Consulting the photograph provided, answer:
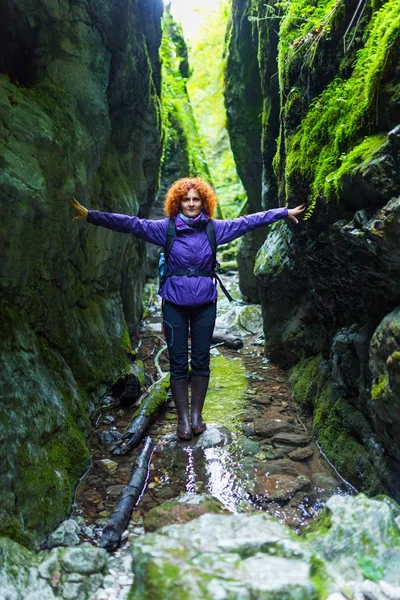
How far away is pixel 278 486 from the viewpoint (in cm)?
442

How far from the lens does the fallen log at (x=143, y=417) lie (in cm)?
531

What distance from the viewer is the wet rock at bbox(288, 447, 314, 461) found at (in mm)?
5027

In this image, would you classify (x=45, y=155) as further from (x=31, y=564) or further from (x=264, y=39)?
(x=264, y=39)

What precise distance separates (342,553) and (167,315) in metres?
3.16

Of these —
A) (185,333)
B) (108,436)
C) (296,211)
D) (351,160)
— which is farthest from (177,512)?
(296,211)

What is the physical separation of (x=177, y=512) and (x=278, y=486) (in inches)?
58.1

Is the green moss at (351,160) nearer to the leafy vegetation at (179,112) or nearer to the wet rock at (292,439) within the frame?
the wet rock at (292,439)

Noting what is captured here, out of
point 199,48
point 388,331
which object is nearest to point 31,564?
point 388,331

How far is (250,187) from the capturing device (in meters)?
14.0

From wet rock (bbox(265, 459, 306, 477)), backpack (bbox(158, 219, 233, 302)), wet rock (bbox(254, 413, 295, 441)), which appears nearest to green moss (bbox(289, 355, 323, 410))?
wet rock (bbox(254, 413, 295, 441))

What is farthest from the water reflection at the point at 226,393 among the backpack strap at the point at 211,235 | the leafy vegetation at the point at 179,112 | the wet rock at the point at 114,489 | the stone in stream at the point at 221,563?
the leafy vegetation at the point at 179,112

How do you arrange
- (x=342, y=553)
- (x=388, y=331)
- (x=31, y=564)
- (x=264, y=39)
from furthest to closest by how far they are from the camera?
(x=264, y=39) → (x=388, y=331) → (x=31, y=564) → (x=342, y=553)

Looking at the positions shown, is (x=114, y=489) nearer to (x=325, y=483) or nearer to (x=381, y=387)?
(x=325, y=483)

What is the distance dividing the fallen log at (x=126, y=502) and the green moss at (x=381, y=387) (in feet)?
7.31
